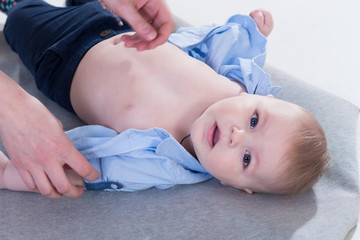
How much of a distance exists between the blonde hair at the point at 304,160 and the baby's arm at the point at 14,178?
0.56 meters

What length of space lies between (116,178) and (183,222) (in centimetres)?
23

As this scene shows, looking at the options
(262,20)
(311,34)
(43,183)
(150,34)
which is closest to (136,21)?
(150,34)

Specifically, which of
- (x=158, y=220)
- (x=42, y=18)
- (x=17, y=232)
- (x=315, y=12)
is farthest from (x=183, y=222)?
(x=315, y=12)

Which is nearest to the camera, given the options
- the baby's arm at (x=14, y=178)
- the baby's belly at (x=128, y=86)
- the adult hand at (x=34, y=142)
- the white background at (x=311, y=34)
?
the adult hand at (x=34, y=142)

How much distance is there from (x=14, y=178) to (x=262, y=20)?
1.13m

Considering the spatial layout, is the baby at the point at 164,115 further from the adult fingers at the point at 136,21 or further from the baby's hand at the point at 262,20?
the baby's hand at the point at 262,20

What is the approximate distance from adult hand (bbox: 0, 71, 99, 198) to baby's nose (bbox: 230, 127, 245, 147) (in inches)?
15.5

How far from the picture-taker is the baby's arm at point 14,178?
1.14m

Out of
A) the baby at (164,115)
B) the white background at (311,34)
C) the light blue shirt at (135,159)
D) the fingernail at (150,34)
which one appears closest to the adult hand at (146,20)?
the fingernail at (150,34)

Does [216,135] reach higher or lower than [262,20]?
lower

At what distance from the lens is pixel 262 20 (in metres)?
1.71

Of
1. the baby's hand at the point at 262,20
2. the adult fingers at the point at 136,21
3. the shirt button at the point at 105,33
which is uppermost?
the adult fingers at the point at 136,21

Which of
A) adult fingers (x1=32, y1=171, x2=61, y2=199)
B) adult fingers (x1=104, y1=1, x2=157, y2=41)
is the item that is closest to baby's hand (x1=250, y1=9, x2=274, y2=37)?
adult fingers (x1=104, y1=1, x2=157, y2=41)

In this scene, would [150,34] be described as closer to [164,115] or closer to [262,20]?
[164,115]
